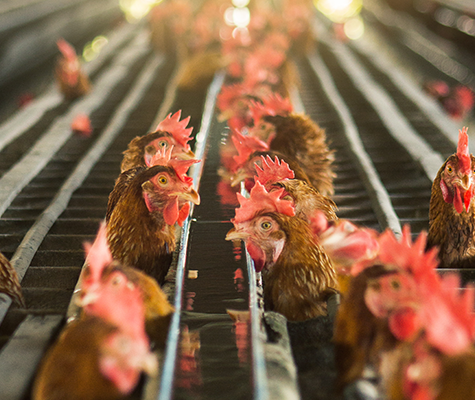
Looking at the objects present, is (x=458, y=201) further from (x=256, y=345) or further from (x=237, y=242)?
(x=256, y=345)

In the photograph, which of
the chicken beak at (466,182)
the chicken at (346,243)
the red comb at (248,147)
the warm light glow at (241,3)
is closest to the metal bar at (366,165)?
the chicken beak at (466,182)

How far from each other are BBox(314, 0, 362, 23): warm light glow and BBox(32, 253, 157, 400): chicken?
13.8m

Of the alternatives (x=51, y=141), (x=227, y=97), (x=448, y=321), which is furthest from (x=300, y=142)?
(x=51, y=141)

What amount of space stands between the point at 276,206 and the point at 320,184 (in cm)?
135

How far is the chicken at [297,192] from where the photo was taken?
2.40 m

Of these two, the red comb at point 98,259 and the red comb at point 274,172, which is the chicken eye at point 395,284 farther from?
the red comb at point 274,172

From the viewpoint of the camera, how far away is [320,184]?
11.1ft

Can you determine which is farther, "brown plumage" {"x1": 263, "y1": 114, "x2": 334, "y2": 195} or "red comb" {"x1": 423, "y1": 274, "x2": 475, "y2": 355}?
"brown plumage" {"x1": 263, "y1": 114, "x2": 334, "y2": 195}

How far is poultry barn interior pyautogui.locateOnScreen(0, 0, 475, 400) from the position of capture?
139 cm

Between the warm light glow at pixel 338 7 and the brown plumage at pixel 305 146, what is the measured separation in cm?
1130

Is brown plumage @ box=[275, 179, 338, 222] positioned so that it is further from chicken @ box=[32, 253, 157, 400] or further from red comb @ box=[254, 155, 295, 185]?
chicken @ box=[32, 253, 157, 400]

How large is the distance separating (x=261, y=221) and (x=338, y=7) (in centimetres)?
1382

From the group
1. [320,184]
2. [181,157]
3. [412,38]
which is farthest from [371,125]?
[412,38]

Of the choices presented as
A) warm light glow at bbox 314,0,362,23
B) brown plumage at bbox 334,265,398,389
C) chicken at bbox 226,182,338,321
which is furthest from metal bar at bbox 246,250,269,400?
warm light glow at bbox 314,0,362,23
